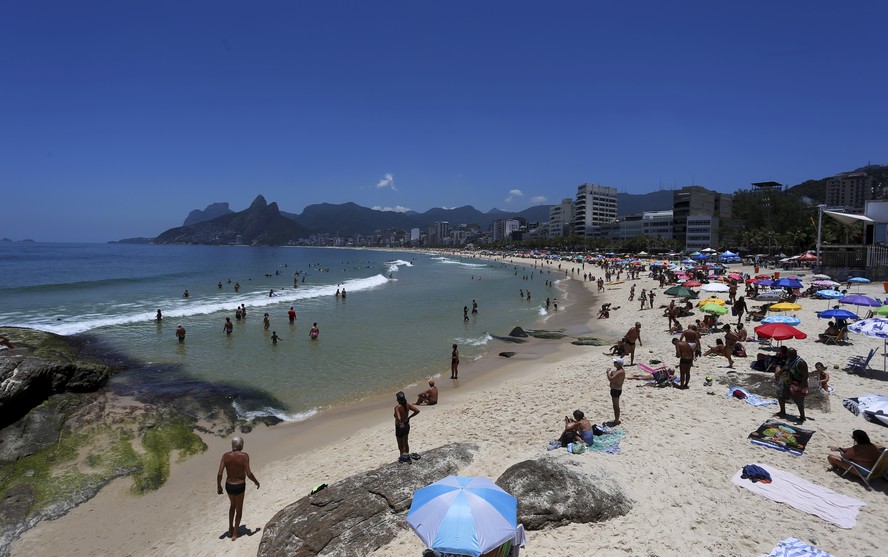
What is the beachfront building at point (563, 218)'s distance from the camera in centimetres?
16893

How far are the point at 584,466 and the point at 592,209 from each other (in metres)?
154

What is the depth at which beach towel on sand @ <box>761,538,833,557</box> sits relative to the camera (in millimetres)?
4812

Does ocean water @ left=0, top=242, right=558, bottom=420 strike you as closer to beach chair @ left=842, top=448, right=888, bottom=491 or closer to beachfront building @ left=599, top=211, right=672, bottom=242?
beach chair @ left=842, top=448, right=888, bottom=491

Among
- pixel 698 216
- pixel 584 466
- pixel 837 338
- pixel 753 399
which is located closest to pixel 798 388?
pixel 753 399

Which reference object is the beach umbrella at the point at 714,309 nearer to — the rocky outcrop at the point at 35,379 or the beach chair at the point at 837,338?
the beach chair at the point at 837,338

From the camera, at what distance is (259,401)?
13.2 m

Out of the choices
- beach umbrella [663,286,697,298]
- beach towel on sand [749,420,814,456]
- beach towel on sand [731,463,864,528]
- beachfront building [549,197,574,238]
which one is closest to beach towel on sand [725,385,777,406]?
beach towel on sand [749,420,814,456]

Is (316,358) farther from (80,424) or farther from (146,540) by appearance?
(146,540)

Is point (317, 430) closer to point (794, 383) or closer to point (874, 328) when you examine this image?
point (794, 383)

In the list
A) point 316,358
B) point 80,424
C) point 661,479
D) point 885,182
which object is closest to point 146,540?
point 80,424

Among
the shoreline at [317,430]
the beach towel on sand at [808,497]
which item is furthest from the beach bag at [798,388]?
the shoreline at [317,430]

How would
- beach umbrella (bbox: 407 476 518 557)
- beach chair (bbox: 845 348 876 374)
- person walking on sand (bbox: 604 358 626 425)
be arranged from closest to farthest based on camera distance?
beach umbrella (bbox: 407 476 518 557) → person walking on sand (bbox: 604 358 626 425) → beach chair (bbox: 845 348 876 374)

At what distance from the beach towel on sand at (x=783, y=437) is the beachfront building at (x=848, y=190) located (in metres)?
195

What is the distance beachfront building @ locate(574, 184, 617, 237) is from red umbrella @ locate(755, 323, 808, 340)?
457 feet
